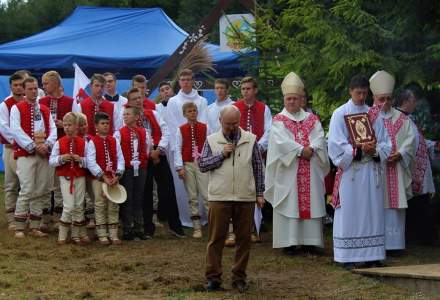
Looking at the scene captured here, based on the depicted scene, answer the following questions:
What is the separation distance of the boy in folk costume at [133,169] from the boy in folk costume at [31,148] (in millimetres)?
897

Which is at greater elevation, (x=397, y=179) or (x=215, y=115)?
(x=215, y=115)

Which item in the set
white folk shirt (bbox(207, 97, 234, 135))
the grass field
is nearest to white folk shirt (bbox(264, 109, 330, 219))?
the grass field

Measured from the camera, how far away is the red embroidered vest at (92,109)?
12219mm

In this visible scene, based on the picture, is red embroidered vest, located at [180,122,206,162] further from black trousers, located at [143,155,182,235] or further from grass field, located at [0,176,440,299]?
grass field, located at [0,176,440,299]

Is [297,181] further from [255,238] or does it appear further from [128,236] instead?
[128,236]

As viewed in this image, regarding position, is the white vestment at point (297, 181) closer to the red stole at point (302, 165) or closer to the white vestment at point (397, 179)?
the red stole at point (302, 165)

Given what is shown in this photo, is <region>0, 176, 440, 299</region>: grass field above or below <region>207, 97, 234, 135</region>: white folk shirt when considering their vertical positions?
below

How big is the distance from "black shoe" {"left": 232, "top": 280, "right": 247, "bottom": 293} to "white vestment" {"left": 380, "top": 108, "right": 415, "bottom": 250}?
2.61 meters

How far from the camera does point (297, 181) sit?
10.7 m

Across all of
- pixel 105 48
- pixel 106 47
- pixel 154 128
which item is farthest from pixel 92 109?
pixel 106 47

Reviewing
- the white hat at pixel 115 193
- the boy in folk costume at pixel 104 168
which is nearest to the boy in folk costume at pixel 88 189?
the boy in folk costume at pixel 104 168

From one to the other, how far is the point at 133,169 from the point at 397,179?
3175mm

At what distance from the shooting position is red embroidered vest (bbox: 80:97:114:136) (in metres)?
12.2

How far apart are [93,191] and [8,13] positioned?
26.3 metres
